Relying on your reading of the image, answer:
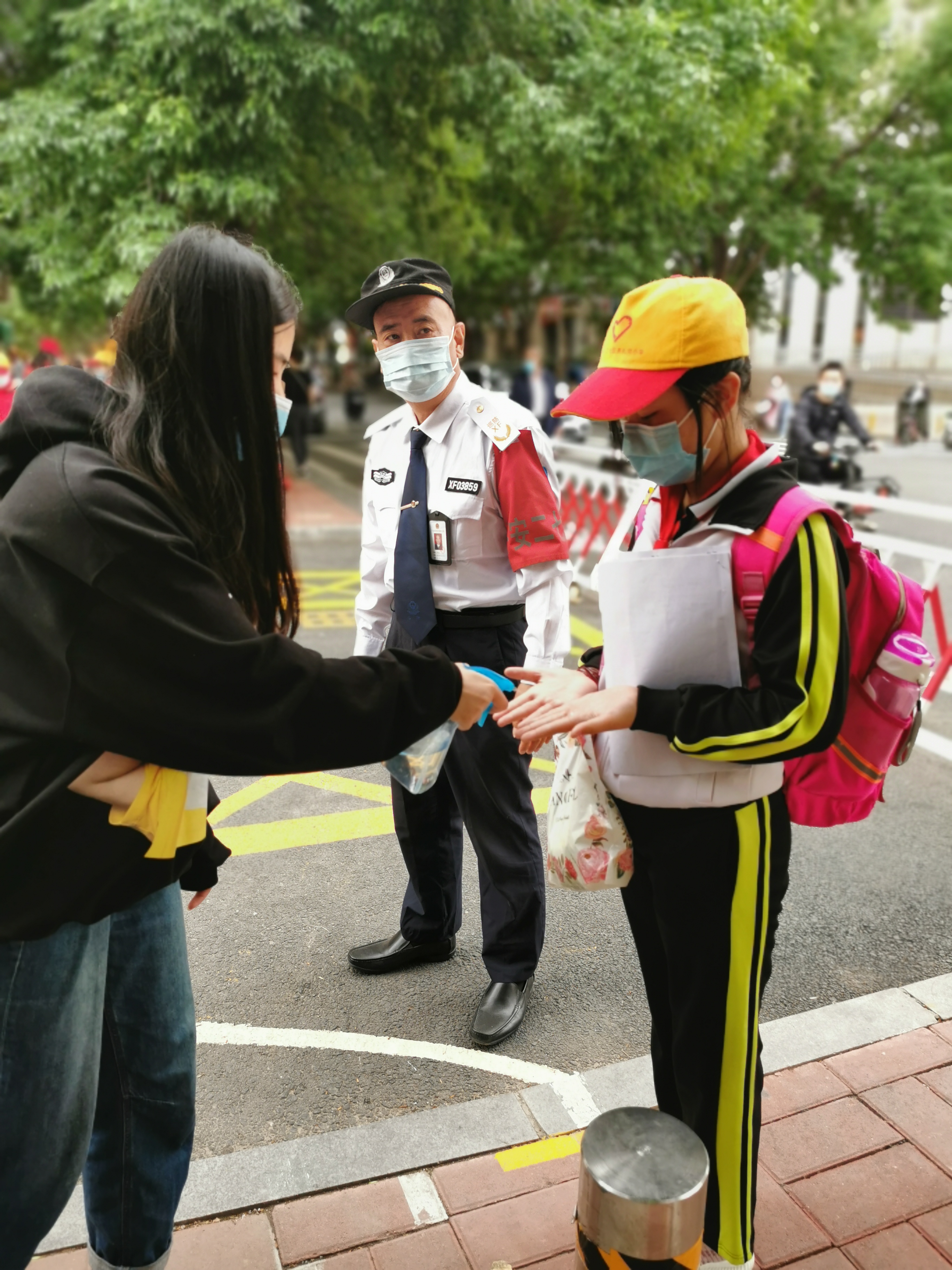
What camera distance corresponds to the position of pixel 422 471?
296 centimetres

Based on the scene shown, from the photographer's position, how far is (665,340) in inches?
67.4

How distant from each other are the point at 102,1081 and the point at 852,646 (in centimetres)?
156

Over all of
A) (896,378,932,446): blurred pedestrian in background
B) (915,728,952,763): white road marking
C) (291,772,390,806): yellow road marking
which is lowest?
(896,378,932,446): blurred pedestrian in background

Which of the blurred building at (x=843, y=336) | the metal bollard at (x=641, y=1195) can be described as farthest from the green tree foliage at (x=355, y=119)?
the blurred building at (x=843, y=336)

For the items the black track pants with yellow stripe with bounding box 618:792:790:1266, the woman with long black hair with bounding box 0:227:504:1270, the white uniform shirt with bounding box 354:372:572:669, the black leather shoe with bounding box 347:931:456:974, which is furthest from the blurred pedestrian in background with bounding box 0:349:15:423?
the black track pants with yellow stripe with bounding box 618:792:790:1266

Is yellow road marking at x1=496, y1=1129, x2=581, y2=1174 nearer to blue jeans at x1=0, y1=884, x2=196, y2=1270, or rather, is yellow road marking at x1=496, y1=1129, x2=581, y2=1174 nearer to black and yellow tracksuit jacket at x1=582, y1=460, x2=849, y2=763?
blue jeans at x1=0, y1=884, x2=196, y2=1270

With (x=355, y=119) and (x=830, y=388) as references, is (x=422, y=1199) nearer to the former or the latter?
(x=830, y=388)

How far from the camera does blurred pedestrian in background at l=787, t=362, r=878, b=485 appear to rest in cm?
1080

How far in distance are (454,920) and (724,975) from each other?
1.60m

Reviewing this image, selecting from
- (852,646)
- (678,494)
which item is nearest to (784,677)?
(852,646)

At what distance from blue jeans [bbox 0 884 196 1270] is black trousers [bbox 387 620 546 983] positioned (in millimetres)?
1142

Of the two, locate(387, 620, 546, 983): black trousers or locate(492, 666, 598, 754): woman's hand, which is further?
locate(387, 620, 546, 983): black trousers

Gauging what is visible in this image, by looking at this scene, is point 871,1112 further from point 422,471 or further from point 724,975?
point 422,471

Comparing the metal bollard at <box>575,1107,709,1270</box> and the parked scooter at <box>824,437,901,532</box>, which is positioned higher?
the metal bollard at <box>575,1107,709,1270</box>
